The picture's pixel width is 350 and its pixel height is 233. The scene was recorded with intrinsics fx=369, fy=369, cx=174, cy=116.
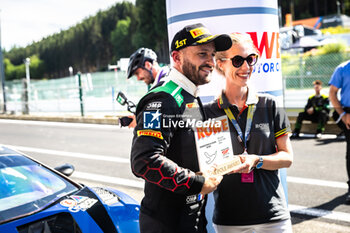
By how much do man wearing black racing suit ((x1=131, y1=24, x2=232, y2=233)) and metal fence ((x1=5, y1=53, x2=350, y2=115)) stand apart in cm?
1308

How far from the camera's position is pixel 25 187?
318 centimetres

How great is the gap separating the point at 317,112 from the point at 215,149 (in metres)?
8.81

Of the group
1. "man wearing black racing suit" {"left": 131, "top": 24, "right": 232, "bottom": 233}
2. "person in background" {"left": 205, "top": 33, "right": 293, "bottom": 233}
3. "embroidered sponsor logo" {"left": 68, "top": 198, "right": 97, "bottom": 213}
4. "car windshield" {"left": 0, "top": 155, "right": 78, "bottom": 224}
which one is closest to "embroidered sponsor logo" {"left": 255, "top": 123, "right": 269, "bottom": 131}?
"person in background" {"left": 205, "top": 33, "right": 293, "bottom": 233}

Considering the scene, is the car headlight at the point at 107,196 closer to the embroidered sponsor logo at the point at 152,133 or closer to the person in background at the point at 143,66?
the person in background at the point at 143,66

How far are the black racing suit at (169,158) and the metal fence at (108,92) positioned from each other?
13147 millimetres

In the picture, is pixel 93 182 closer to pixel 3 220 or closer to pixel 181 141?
pixel 3 220

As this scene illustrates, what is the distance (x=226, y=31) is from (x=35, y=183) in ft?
6.87

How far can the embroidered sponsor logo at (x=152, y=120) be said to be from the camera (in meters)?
1.79

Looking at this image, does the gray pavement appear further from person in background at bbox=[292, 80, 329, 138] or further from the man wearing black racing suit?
the man wearing black racing suit

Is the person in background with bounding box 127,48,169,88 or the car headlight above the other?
the person in background with bounding box 127,48,169,88

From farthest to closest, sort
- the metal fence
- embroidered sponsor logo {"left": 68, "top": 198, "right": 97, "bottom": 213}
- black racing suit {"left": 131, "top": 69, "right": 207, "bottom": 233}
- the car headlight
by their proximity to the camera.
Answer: the metal fence, the car headlight, embroidered sponsor logo {"left": 68, "top": 198, "right": 97, "bottom": 213}, black racing suit {"left": 131, "top": 69, "right": 207, "bottom": 233}

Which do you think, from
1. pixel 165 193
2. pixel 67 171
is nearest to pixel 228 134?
pixel 165 193

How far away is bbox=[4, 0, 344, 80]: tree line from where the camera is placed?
65250 millimetres

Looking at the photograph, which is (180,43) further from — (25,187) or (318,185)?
(318,185)
